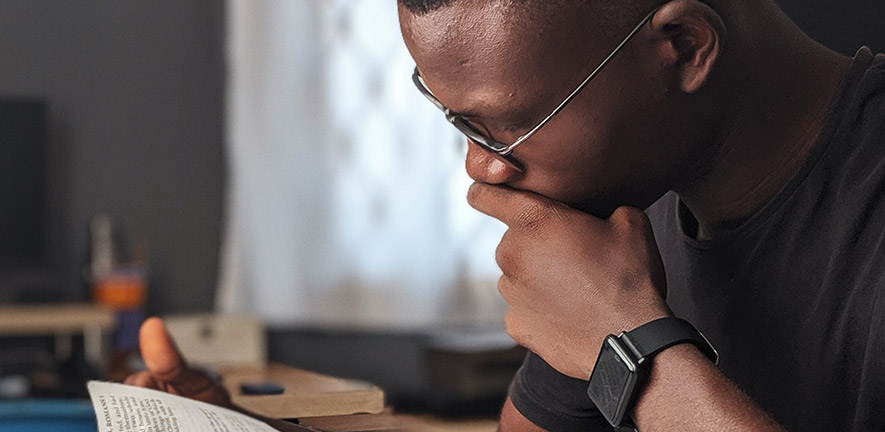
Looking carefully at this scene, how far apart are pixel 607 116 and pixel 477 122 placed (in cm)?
10

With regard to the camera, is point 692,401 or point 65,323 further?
point 65,323

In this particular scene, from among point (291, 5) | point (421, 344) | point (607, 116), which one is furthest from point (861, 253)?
point (291, 5)

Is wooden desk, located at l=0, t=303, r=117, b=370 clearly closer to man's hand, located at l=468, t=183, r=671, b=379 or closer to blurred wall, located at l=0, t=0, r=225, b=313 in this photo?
blurred wall, located at l=0, t=0, r=225, b=313

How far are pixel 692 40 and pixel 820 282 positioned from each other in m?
0.20

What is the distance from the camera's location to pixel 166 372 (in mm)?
774

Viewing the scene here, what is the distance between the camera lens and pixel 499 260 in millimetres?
777

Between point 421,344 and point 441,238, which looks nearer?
point 421,344

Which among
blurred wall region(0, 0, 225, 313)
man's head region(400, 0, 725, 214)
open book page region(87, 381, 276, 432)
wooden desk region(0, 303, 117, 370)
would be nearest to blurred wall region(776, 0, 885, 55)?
man's head region(400, 0, 725, 214)

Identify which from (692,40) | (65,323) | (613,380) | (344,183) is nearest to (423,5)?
(692,40)

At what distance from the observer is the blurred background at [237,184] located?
2920 millimetres

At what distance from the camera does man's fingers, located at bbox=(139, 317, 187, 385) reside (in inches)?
30.3

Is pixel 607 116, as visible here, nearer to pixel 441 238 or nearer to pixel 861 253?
pixel 861 253

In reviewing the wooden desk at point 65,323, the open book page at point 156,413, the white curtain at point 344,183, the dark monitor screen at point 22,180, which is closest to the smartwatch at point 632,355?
the open book page at point 156,413

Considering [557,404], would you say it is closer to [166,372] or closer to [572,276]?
[572,276]
